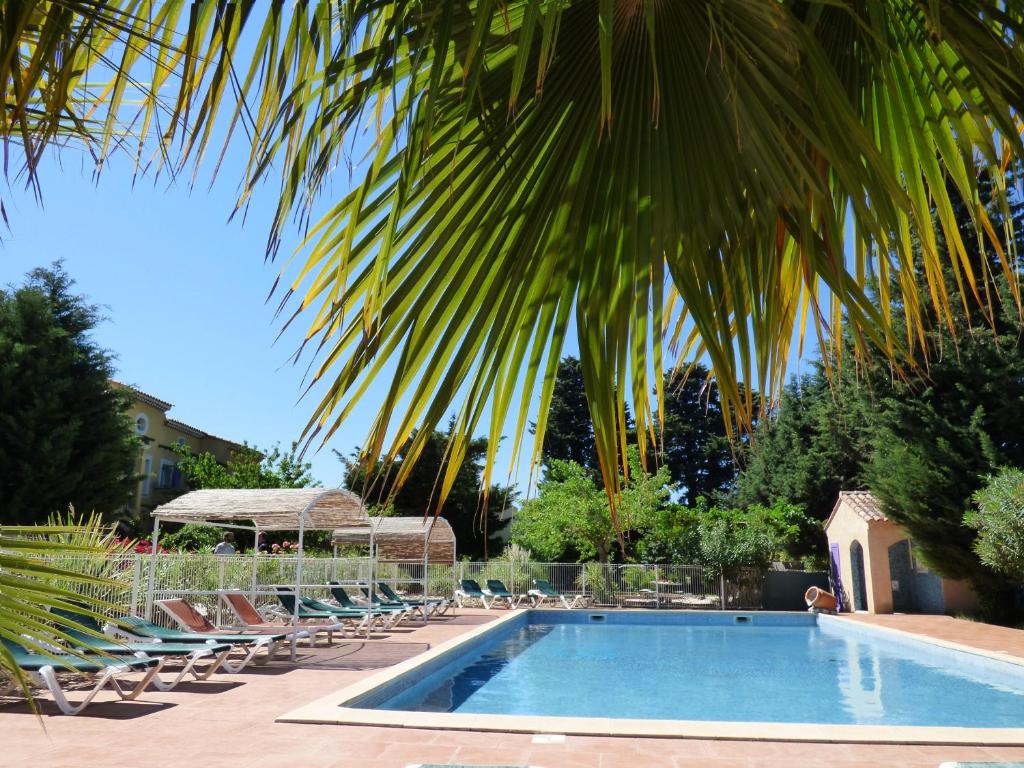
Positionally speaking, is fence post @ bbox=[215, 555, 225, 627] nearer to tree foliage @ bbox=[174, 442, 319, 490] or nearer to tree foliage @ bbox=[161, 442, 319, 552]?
tree foliage @ bbox=[161, 442, 319, 552]

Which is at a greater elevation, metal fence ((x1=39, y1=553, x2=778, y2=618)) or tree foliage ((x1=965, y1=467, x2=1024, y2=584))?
tree foliage ((x1=965, y1=467, x2=1024, y2=584))

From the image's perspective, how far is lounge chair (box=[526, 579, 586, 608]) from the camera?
2236 cm

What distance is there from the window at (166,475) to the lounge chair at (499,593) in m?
15.5

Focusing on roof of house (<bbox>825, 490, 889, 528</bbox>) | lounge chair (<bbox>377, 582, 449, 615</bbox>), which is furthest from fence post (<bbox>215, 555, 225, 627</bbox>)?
roof of house (<bbox>825, 490, 889, 528</bbox>)

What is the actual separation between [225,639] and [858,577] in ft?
57.3

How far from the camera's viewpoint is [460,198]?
1547 mm

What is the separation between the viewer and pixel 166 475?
32.0m

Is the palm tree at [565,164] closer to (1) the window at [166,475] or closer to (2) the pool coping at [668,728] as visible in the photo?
(2) the pool coping at [668,728]

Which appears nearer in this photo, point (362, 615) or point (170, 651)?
point (170, 651)

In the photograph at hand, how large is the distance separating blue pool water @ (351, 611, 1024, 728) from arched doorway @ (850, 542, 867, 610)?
3799 millimetres

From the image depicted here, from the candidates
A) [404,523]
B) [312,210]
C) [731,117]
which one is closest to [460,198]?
[312,210]

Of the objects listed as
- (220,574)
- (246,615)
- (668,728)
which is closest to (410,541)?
(220,574)

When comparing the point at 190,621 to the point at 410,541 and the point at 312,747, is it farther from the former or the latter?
the point at 410,541

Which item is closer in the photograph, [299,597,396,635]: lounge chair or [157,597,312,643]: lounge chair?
[157,597,312,643]: lounge chair
